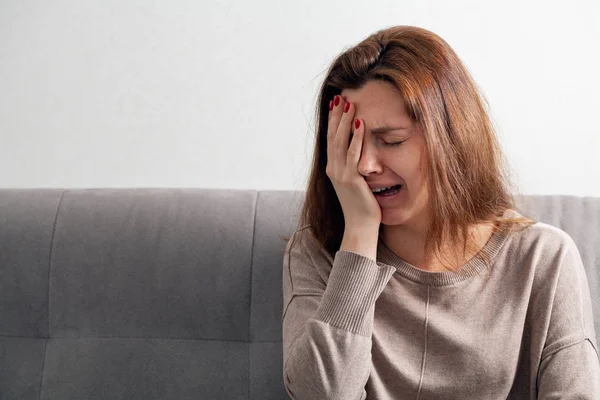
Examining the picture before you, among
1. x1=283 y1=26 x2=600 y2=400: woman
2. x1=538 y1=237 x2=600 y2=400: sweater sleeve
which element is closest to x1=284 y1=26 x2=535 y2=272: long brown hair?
x1=283 y1=26 x2=600 y2=400: woman

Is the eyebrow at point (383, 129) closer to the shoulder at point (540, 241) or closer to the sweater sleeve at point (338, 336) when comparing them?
the sweater sleeve at point (338, 336)

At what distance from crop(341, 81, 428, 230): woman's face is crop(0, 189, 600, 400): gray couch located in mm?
389

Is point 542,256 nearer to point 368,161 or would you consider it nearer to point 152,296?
point 368,161

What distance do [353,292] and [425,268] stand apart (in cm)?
21

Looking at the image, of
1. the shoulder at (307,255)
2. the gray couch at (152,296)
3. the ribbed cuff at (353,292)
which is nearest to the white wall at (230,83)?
the gray couch at (152,296)

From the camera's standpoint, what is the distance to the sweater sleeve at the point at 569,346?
130 centimetres

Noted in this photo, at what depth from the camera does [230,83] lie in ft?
6.44

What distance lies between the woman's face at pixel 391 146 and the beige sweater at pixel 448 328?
0.14 metres

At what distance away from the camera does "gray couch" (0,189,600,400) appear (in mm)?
1674

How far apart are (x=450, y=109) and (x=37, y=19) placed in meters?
1.21

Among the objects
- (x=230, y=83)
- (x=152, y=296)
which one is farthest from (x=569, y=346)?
(x=230, y=83)

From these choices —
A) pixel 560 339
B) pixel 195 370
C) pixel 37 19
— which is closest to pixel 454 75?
pixel 560 339

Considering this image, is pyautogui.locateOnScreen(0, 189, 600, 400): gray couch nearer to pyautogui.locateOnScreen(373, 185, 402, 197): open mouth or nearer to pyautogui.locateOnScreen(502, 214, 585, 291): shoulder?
pyautogui.locateOnScreen(502, 214, 585, 291): shoulder

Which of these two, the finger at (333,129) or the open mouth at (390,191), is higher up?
the finger at (333,129)
